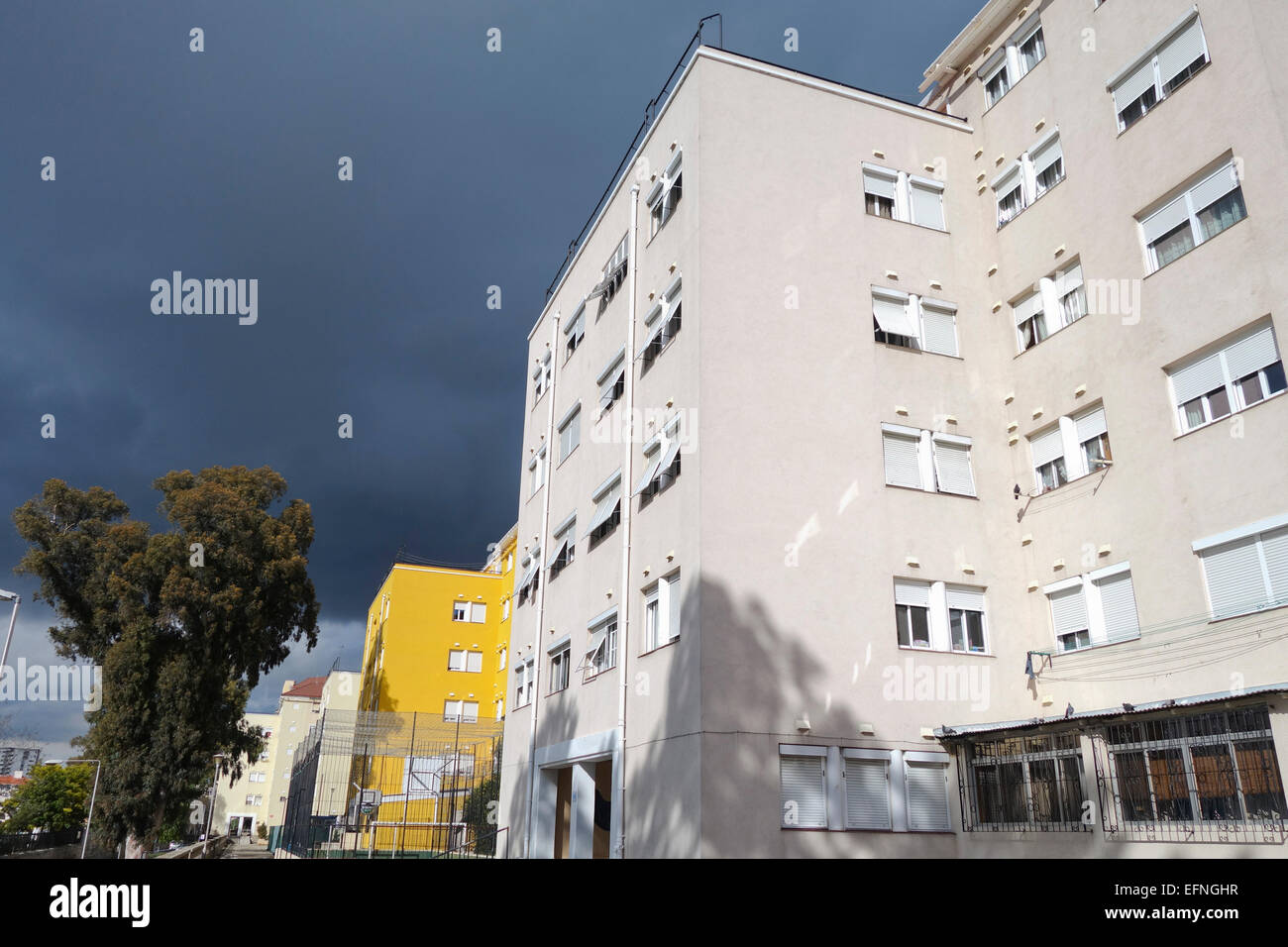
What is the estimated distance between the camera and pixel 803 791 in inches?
587

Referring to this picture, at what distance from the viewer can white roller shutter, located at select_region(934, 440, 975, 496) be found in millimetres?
18047

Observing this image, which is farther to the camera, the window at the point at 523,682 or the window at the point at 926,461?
the window at the point at 523,682

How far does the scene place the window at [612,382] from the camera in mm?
21938

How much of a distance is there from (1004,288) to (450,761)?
75.1 feet

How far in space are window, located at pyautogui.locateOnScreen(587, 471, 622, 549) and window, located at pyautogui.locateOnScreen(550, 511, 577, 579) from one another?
1.49 meters

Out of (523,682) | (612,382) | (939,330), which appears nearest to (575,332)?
(612,382)

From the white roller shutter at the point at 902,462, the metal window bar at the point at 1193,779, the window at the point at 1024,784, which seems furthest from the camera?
the white roller shutter at the point at 902,462

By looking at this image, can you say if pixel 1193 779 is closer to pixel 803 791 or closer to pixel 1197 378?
pixel 803 791

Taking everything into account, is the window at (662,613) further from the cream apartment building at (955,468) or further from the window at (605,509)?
the window at (605,509)

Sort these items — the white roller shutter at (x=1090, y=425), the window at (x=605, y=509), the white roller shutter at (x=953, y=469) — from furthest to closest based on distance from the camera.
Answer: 1. the window at (x=605, y=509)
2. the white roller shutter at (x=953, y=469)
3. the white roller shutter at (x=1090, y=425)

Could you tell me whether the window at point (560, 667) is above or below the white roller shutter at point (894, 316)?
below

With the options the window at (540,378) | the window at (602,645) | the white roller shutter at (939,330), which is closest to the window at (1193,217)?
the white roller shutter at (939,330)

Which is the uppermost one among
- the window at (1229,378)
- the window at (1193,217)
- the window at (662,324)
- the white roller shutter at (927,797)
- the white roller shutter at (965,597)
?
the window at (662,324)

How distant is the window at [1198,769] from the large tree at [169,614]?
30.6 m
